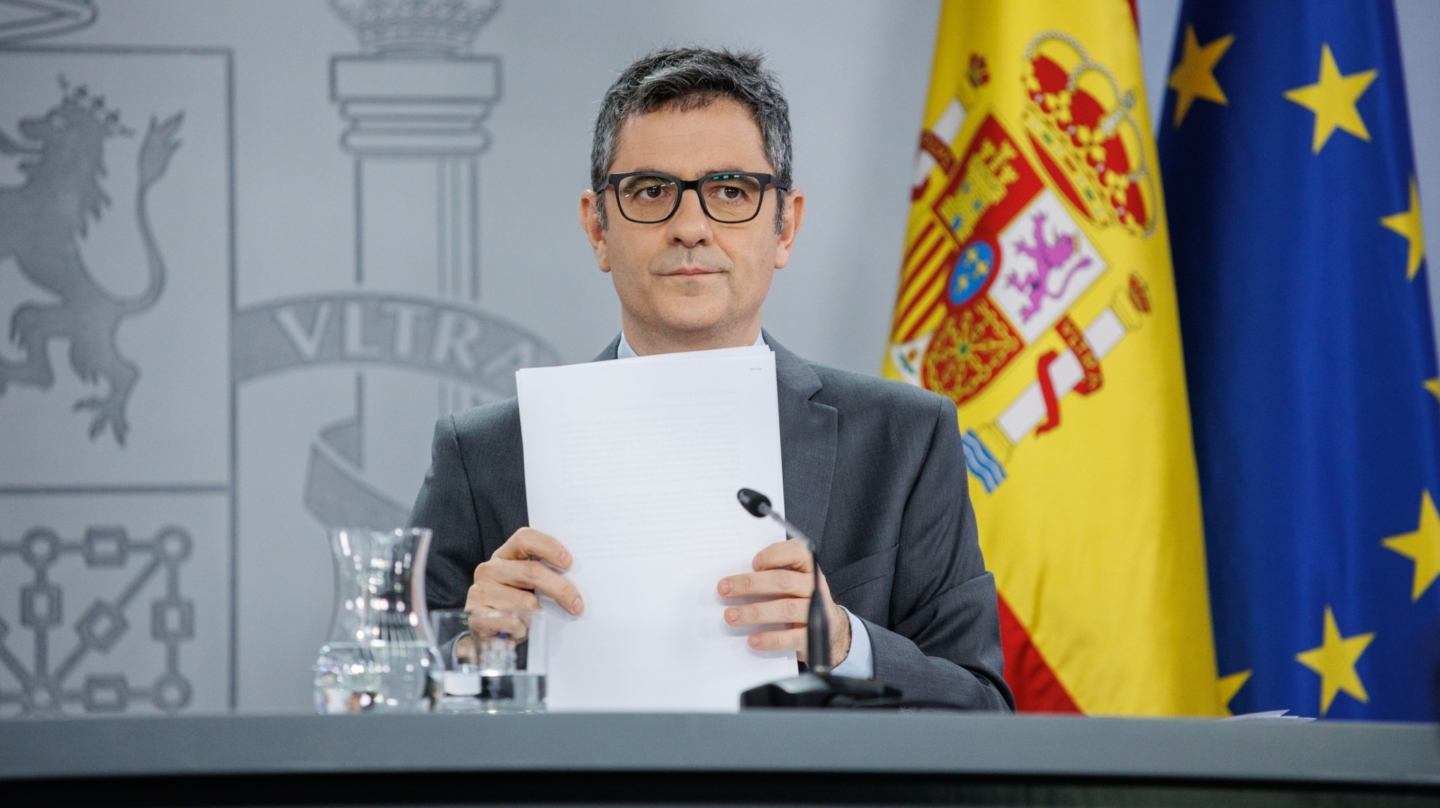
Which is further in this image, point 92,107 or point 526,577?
point 92,107

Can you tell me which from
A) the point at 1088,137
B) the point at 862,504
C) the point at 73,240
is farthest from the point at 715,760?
the point at 73,240

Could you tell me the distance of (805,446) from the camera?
Answer: 1.76 meters

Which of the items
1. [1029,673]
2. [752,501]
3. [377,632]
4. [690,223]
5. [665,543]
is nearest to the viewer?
[377,632]

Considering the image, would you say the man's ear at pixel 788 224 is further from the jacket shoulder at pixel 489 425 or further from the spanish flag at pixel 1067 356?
the spanish flag at pixel 1067 356

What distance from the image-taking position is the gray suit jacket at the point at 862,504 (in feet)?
5.54

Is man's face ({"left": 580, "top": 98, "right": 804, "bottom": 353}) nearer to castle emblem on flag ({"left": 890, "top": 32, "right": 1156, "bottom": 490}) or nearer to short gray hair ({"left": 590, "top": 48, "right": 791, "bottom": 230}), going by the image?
short gray hair ({"left": 590, "top": 48, "right": 791, "bottom": 230})

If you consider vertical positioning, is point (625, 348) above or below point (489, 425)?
above

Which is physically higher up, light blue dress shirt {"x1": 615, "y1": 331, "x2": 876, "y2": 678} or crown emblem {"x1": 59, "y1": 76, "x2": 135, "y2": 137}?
crown emblem {"x1": 59, "y1": 76, "x2": 135, "y2": 137}

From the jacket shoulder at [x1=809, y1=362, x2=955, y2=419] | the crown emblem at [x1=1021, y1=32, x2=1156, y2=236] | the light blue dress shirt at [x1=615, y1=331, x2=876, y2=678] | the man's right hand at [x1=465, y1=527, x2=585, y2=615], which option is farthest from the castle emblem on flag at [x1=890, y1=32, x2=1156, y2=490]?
the man's right hand at [x1=465, y1=527, x2=585, y2=615]

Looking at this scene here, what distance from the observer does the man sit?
169 centimetres

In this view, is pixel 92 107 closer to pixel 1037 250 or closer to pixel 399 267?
pixel 399 267

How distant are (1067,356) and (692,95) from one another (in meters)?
1.22

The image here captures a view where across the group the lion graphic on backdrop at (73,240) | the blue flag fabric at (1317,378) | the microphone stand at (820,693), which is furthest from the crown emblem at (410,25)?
the microphone stand at (820,693)

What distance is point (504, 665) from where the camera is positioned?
1.26m
